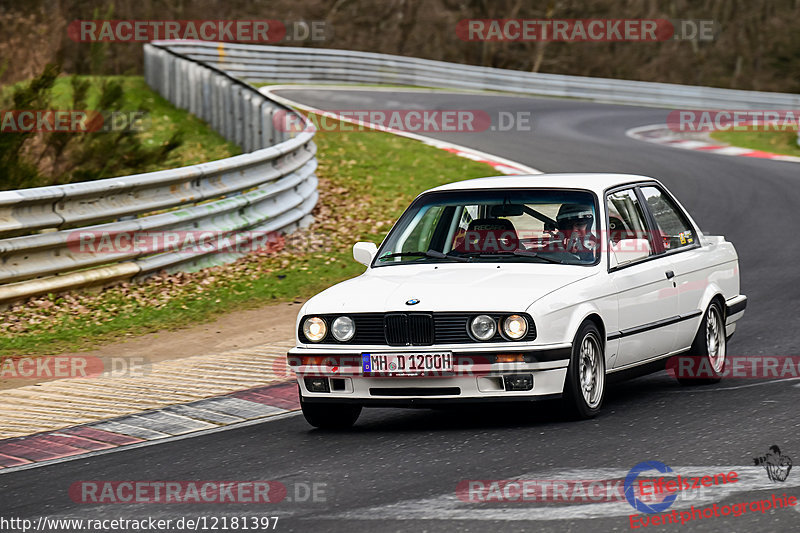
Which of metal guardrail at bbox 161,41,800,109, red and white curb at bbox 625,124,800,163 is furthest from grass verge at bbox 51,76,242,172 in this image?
red and white curb at bbox 625,124,800,163

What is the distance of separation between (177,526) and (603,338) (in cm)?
326

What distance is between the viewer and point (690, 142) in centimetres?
2691

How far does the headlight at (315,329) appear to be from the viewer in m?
7.46

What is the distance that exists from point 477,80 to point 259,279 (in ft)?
88.9

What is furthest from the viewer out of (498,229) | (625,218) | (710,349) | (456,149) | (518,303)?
(456,149)

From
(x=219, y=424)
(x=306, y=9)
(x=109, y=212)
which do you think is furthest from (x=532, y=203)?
(x=306, y=9)

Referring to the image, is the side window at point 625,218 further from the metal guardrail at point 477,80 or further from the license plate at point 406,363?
the metal guardrail at point 477,80

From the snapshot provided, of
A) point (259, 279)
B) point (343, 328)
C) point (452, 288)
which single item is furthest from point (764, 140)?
point (343, 328)

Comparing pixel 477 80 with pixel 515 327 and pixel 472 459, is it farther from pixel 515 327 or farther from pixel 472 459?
pixel 472 459

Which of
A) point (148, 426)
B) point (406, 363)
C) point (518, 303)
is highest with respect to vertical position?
point (518, 303)

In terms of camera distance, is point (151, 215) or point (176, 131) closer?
point (151, 215)

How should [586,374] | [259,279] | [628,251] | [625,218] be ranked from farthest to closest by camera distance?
1. [259,279]
2. [625,218]
3. [628,251]
4. [586,374]

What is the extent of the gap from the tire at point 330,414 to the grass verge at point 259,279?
3.60m

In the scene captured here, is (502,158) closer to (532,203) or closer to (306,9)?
(532,203)
